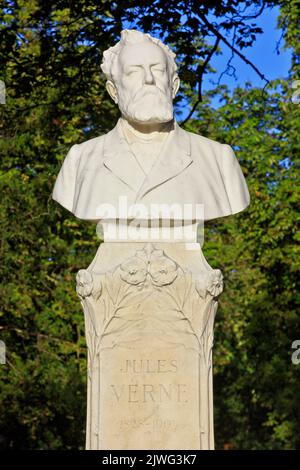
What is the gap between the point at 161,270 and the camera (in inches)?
314

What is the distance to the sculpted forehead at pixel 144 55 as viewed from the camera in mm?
8234

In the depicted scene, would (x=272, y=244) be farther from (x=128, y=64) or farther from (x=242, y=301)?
(x=128, y=64)

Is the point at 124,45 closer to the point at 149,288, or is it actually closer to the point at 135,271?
the point at 135,271

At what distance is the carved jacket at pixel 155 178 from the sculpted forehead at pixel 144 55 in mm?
496

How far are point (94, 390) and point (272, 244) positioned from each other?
10931mm

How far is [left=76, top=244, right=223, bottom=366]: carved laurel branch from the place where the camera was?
7.98m

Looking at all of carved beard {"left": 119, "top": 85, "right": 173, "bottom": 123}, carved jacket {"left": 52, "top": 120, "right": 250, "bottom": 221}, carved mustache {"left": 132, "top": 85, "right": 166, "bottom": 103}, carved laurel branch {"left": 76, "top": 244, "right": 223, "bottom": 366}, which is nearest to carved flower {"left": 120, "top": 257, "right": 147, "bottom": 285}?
carved laurel branch {"left": 76, "top": 244, "right": 223, "bottom": 366}

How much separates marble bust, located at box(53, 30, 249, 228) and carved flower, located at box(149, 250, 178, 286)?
32 centimetres

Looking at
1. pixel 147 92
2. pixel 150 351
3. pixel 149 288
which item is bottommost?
pixel 150 351

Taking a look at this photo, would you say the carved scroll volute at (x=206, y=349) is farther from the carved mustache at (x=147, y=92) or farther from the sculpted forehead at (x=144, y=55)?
the sculpted forehead at (x=144, y=55)

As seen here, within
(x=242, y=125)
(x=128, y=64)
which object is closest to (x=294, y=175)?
(x=242, y=125)

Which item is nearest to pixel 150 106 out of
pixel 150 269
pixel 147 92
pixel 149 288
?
pixel 147 92

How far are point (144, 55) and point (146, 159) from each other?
2.40 ft
